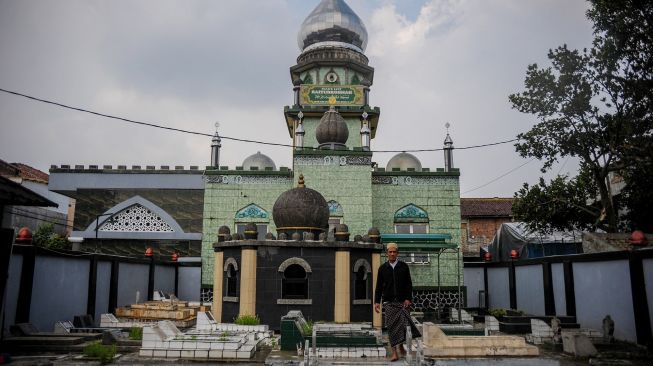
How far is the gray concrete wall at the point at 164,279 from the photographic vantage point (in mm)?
22641

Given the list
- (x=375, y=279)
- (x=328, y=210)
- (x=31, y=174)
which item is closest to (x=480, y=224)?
(x=328, y=210)

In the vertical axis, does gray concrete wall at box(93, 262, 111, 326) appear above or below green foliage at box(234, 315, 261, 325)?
above

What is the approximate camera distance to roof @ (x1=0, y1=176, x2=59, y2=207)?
33.2ft

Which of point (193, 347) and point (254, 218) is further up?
point (254, 218)

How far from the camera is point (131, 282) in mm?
19906

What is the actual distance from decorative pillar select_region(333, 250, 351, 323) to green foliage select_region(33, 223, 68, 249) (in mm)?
19919

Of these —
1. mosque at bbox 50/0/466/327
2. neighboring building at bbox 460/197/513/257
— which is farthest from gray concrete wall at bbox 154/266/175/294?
neighboring building at bbox 460/197/513/257

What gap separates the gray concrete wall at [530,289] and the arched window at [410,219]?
181 inches

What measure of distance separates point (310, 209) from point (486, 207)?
25.4 meters

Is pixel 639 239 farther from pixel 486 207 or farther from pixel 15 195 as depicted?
pixel 486 207

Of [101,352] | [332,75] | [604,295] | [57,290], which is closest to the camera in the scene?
[101,352]

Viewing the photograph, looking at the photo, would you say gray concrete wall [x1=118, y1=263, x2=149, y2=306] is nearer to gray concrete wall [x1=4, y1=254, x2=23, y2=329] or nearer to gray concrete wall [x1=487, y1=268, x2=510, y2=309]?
gray concrete wall [x1=4, y1=254, x2=23, y2=329]

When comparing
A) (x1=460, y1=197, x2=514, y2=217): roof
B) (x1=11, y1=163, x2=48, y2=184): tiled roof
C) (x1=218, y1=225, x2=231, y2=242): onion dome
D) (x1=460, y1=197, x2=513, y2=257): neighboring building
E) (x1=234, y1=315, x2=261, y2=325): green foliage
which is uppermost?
(x1=11, y1=163, x2=48, y2=184): tiled roof

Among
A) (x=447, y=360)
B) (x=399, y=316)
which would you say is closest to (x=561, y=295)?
(x=447, y=360)
